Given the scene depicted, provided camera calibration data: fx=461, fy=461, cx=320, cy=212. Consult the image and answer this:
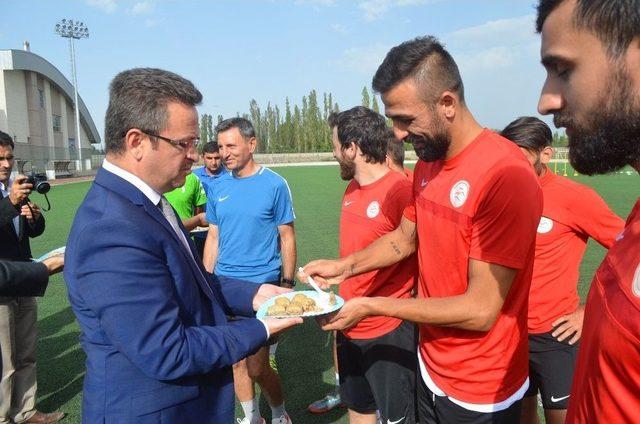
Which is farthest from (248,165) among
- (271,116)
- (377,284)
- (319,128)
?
(271,116)

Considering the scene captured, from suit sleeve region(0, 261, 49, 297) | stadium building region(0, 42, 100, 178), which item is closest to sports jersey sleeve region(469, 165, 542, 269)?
suit sleeve region(0, 261, 49, 297)

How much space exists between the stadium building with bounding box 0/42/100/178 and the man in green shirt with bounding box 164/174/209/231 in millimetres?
33696

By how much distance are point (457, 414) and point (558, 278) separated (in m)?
1.33

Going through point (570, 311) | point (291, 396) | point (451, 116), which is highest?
point (451, 116)

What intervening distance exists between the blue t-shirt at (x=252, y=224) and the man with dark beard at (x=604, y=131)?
11.9 feet

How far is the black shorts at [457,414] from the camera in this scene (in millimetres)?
2244

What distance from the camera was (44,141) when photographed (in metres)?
44.9

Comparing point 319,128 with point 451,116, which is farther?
point 319,128

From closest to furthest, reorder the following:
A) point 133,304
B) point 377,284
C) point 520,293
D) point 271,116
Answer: point 133,304
point 520,293
point 377,284
point 271,116

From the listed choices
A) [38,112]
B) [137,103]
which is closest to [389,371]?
[137,103]

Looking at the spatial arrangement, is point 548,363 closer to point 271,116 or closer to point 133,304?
point 133,304

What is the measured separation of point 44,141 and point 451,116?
51144 millimetres

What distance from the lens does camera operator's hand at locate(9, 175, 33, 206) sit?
4055 millimetres

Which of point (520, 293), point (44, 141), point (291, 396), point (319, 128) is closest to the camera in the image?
point (520, 293)
